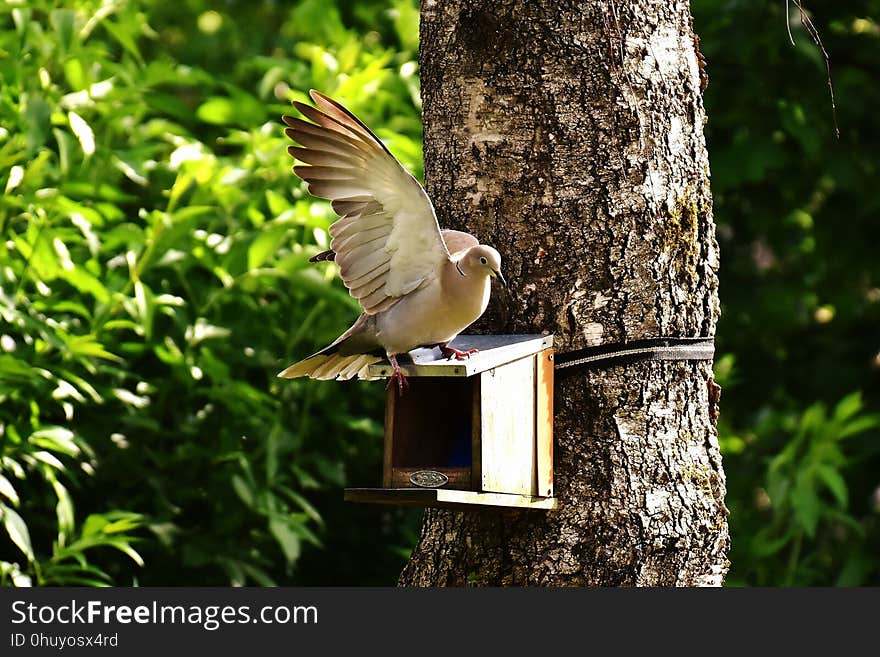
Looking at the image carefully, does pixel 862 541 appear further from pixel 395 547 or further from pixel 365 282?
pixel 365 282

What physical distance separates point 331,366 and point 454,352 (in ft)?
0.89

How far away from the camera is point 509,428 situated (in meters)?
2.47

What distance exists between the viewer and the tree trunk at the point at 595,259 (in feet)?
8.57

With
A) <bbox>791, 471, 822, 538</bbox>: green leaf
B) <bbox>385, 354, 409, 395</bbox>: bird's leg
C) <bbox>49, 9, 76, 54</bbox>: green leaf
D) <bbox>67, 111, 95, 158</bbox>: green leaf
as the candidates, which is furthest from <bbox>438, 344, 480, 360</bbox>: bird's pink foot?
<bbox>791, 471, 822, 538</bbox>: green leaf

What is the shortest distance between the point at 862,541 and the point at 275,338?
3076 millimetres

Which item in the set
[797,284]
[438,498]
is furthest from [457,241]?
[797,284]

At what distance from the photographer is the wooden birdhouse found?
2369 millimetres

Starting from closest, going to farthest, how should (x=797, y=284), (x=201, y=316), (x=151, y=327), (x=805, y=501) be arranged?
(x=151, y=327) → (x=201, y=316) → (x=805, y=501) → (x=797, y=284)

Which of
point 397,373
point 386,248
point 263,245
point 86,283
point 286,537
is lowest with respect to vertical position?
point 286,537

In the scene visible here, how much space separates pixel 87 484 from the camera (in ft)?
12.7

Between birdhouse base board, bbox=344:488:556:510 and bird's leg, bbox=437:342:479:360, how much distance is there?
0.26 m

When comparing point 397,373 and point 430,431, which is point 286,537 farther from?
point 397,373

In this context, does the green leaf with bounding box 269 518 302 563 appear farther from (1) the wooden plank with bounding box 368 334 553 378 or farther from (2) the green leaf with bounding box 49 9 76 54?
(2) the green leaf with bounding box 49 9 76 54

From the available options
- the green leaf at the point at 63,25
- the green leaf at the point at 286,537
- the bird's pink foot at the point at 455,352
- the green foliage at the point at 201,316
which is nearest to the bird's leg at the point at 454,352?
the bird's pink foot at the point at 455,352
